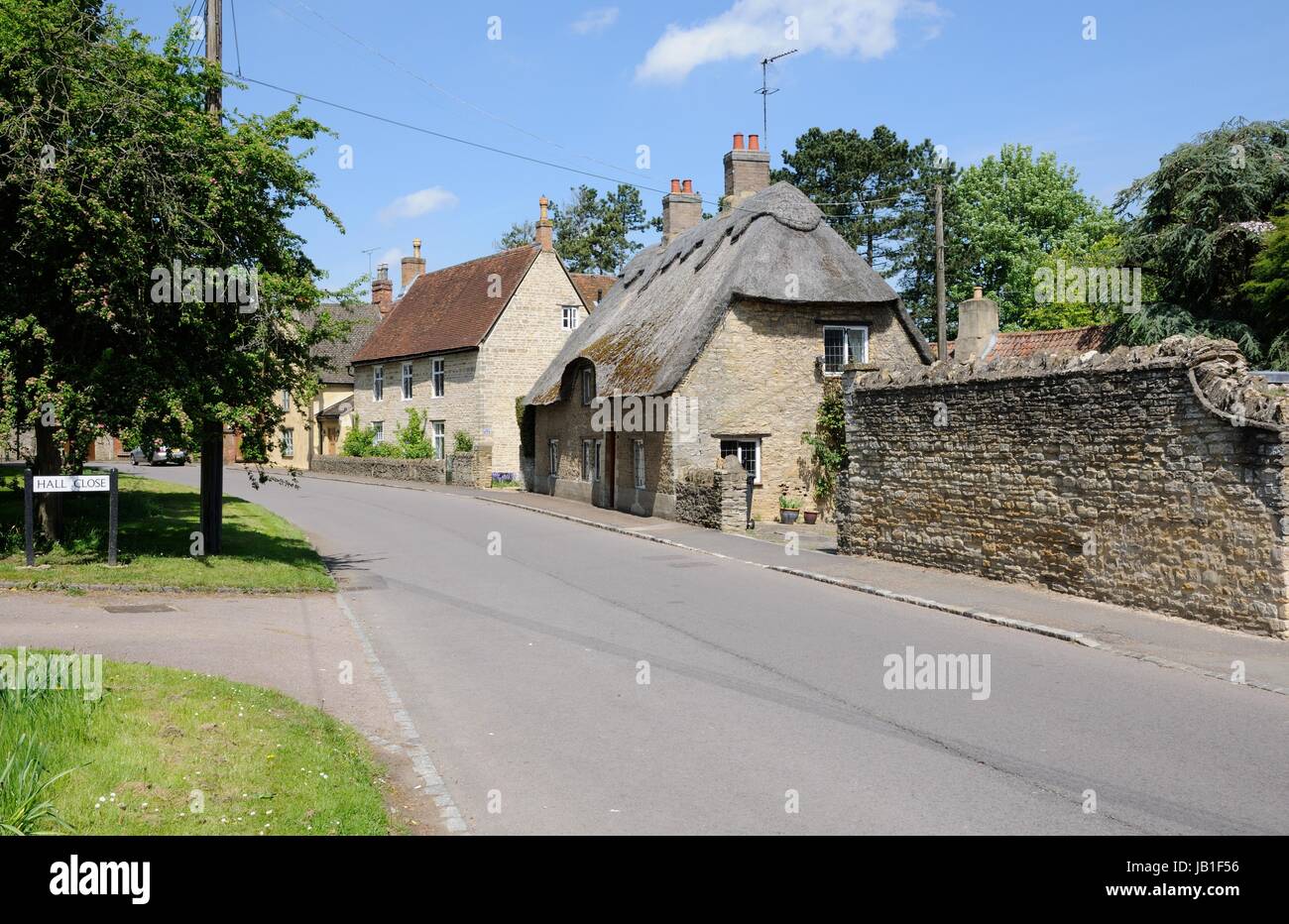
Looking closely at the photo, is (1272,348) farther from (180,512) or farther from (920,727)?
(180,512)

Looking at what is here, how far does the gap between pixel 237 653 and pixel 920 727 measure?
6809 millimetres

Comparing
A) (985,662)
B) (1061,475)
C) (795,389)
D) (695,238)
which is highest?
(695,238)

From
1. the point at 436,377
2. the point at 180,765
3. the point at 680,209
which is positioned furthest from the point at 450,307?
the point at 180,765

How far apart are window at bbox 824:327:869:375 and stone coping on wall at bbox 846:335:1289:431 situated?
14.1 m

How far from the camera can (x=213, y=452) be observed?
16.6 meters

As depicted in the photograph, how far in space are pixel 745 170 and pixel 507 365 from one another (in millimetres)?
14589

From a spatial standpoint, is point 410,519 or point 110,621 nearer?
point 110,621

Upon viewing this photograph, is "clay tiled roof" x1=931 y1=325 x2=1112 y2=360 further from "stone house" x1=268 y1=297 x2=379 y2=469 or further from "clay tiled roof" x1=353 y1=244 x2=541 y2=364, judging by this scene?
"stone house" x1=268 y1=297 x2=379 y2=469

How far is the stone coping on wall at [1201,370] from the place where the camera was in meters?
11.9

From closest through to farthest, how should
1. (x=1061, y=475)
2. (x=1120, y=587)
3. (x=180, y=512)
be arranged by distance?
(x=1120, y=587)
(x=1061, y=475)
(x=180, y=512)

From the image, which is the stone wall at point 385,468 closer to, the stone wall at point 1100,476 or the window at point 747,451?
the window at point 747,451

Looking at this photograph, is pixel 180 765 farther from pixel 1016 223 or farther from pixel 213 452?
pixel 1016 223

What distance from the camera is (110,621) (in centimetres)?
1177
